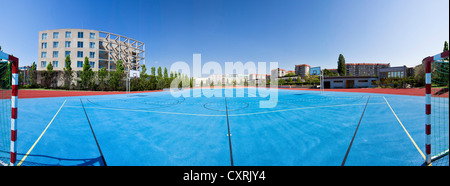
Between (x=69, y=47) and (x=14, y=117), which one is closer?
(x=14, y=117)

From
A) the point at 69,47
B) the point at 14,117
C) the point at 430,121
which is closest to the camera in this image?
the point at 430,121

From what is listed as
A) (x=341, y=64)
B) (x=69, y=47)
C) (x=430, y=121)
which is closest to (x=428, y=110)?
(x=430, y=121)

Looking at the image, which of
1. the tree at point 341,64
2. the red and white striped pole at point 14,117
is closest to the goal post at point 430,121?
the red and white striped pole at point 14,117

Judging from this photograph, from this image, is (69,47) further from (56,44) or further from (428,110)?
(428,110)

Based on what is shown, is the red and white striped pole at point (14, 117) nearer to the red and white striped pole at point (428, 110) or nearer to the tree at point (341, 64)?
the red and white striped pole at point (428, 110)

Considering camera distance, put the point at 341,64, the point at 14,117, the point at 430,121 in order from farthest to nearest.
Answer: the point at 341,64
the point at 14,117
the point at 430,121

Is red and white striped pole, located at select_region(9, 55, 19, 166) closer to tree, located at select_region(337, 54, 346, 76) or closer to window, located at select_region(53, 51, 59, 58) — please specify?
window, located at select_region(53, 51, 59, 58)

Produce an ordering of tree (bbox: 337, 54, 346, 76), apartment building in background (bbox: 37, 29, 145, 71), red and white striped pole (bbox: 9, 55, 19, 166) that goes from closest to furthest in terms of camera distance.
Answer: red and white striped pole (bbox: 9, 55, 19, 166) < apartment building in background (bbox: 37, 29, 145, 71) < tree (bbox: 337, 54, 346, 76)

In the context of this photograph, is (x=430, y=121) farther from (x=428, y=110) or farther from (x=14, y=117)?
(x=14, y=117)

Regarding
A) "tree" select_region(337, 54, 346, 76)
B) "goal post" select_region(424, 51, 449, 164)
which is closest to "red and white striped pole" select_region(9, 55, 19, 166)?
"goal post" select_region(424, 51, 449, 164)

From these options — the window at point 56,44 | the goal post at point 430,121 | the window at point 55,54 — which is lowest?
the goal post at point 430,121

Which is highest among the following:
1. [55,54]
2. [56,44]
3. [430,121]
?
[56,44]

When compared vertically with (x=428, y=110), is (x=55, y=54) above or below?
above

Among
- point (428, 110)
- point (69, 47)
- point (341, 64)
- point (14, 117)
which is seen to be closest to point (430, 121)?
point (428, 110)
